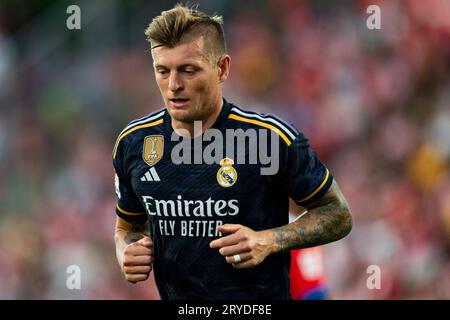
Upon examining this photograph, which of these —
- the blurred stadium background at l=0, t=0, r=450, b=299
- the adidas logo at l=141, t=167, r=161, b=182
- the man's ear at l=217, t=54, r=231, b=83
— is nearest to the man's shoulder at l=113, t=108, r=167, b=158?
the adidas logo at l=141, t=167, r=161, b=182

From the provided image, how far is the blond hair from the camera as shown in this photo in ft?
13.1

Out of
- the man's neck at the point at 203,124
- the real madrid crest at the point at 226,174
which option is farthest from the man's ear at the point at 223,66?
the real madrid crest at the point at 226,174

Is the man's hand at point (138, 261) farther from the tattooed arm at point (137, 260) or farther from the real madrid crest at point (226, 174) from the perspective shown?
the real madrid crest at point (226, 174)

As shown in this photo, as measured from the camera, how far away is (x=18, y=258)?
9688 millimetres

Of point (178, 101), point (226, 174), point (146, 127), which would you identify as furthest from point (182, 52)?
point (226, 174)

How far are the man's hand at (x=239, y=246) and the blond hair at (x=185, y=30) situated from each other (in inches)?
34.0

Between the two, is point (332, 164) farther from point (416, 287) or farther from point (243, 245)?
point (243, 245)

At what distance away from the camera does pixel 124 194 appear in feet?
14.3

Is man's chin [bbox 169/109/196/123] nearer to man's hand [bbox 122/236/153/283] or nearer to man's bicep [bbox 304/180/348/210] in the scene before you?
man's hand [bbox 122/236/153/283]

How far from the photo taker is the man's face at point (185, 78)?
3951mm

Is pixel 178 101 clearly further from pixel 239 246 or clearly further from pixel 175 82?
pixel 239 246

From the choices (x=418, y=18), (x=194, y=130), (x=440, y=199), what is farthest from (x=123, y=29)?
(x=194, y=130)

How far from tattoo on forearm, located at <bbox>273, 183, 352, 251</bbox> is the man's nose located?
2.67ft

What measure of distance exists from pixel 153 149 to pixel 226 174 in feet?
1.32
